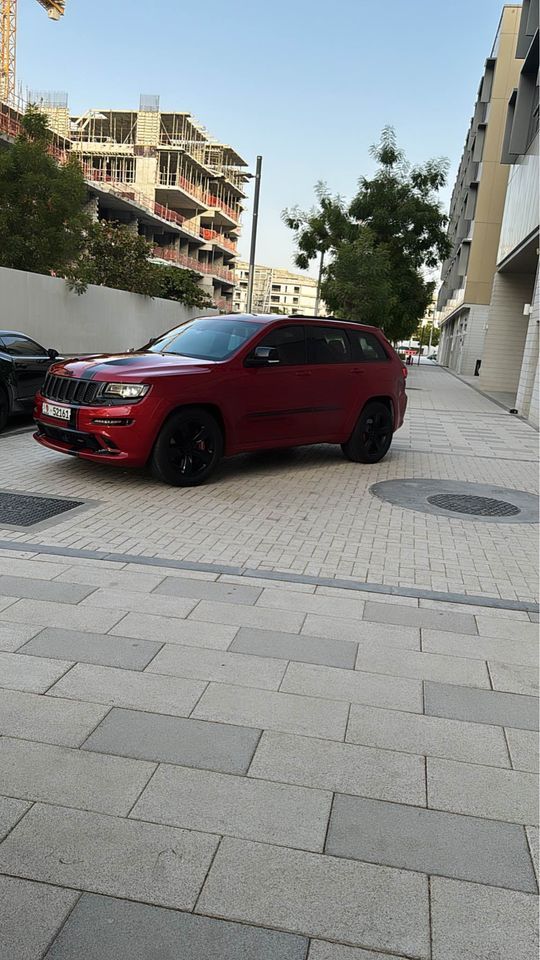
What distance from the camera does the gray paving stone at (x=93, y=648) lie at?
12.4 ft

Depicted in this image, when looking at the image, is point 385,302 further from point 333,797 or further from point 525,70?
point 333,797

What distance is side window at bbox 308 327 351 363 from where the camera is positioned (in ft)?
30.1

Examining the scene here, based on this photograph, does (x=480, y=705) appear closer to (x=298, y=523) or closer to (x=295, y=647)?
(x=295, y=647)

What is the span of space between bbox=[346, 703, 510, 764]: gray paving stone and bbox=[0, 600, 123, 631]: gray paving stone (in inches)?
60.5

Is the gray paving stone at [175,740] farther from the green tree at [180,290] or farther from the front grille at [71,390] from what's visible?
the green tree at [180,290]

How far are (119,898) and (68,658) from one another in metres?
1.66

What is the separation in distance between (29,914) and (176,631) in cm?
206

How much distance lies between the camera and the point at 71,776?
110 inches

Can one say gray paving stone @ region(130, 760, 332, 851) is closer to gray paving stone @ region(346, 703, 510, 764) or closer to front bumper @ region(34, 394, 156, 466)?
gray paving stone @ region(346, 703, 510, 764)

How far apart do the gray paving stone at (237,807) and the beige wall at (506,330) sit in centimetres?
2861

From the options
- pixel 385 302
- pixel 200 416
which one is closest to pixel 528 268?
pixel 385 302

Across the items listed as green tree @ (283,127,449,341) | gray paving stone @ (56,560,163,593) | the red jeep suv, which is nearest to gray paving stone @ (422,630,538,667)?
gray paving stone @ (56,560,163,593)

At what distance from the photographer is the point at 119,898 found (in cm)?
222

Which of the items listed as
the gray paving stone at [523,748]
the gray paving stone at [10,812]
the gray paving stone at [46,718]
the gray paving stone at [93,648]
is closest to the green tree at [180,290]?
the gray paving stone at [93,648]
